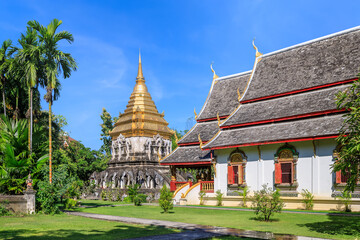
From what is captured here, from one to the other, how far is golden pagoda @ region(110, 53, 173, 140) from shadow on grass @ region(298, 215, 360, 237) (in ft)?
92.6

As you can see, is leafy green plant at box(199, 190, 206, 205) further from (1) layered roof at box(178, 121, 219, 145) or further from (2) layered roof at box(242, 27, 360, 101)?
(2) layered roof at box(242, 27, 360, 101)

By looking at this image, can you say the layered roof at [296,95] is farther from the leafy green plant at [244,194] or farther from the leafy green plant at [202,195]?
the leafy green plant at [202,195]

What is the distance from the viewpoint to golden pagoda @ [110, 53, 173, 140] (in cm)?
4116

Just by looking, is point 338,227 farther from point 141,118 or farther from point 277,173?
point 141,118

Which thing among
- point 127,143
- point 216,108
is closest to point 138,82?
point 127,143

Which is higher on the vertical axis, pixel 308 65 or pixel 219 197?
pixel 308 65

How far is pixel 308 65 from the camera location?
24.3m

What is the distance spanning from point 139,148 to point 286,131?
2212 cm

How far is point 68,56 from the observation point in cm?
2219

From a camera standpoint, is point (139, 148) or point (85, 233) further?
point (139, 148)

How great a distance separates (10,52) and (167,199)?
13.2m

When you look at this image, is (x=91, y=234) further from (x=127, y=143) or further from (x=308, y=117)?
(x=127, y=143)

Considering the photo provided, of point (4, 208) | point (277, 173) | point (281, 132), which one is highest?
point (281, 132)

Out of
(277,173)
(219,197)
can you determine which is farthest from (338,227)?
(219,197)
